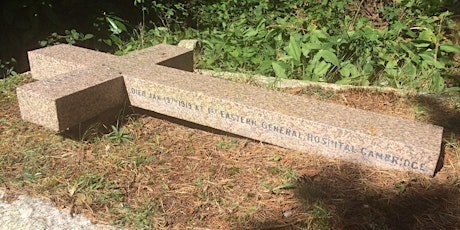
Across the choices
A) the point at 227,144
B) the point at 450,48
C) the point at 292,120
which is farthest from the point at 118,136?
the point at 450,48

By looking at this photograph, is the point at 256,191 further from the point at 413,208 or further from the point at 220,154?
the point at 413,208

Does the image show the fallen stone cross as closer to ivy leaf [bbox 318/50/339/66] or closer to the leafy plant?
the leafy plant

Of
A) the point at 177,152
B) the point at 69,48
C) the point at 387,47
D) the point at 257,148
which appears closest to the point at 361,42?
the point at 387,47

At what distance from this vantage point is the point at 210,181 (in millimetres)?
2900

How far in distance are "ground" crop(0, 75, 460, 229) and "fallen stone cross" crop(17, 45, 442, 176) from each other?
11 centimetres

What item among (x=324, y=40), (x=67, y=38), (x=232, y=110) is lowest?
(x=67, y=38)

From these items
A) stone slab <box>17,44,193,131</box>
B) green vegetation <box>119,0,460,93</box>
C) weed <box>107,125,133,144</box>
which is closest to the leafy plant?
green vegetation <box>119,0,460,93</box>

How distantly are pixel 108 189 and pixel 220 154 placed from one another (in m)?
0.73

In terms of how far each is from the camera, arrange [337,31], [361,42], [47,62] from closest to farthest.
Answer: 1. [47,62]
2. [361,42]
3. [337,31]

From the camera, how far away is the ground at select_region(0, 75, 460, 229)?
2561 mm

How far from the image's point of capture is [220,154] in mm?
3182

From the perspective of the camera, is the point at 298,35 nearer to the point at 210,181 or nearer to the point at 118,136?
the point at 118,136

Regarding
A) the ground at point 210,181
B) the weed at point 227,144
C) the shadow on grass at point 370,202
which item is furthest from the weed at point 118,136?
the shadow on grass at point 370,202

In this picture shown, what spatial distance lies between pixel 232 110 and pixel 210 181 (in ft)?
1.55
